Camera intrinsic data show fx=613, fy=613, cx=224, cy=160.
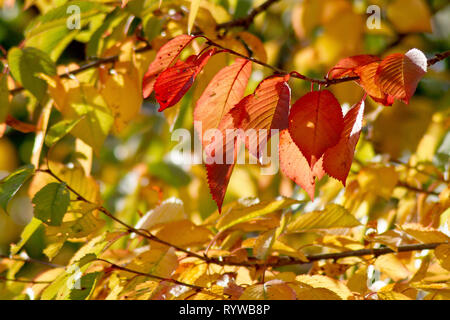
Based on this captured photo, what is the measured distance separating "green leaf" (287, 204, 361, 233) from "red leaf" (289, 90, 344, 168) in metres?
0.26

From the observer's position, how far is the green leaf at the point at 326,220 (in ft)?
2.96

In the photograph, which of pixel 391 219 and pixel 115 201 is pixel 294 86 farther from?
pixel 391 219

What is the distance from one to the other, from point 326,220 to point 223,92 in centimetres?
29

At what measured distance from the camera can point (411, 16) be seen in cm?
187

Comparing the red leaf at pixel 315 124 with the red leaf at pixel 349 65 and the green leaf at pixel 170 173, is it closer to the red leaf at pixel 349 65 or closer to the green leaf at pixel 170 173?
the red leaf at pixel 349 65

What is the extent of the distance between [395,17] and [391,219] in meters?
0.95

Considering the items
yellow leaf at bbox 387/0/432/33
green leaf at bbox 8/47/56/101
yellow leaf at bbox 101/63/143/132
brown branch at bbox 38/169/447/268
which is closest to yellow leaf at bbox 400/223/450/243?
brown branch at bbox 38/169/447/268

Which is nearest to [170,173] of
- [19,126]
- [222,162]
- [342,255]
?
[19,126]

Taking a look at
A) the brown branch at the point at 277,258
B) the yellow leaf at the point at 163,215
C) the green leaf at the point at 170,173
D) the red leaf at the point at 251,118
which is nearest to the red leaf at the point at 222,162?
the red leaf at the point at 251,118

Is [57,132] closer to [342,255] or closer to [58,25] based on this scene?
[58,25]

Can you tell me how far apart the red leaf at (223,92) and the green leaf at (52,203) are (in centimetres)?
20

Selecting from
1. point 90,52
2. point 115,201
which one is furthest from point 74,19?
point 115,201

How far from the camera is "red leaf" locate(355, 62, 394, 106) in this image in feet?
2.18
